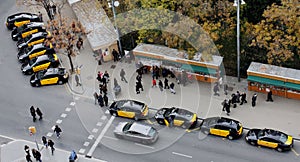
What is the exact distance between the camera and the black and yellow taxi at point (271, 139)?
38.7 meters

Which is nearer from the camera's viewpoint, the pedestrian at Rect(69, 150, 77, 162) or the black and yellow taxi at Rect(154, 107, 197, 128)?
the pedestrian at Rect(69, 150, 77, 162)

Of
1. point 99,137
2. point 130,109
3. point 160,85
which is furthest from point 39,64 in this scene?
point 160,85

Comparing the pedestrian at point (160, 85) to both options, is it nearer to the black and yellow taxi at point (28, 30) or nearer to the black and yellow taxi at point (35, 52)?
the black and yellow taxi at point (35, 52)

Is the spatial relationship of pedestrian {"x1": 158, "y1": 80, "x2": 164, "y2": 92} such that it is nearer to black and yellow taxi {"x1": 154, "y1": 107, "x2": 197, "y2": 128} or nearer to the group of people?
black and yellow taxi {"x1": 154, "y1": 107, "x2": 197, "y2": 128}

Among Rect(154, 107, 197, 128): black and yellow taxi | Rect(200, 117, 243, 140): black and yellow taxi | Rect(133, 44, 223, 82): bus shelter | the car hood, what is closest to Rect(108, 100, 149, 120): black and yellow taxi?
Rect(154, 107, 197, 128): black and yellow taxi

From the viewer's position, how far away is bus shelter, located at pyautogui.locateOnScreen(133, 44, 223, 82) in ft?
152

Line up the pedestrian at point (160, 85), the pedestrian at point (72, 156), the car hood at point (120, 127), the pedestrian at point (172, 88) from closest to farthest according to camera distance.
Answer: the pedestrian at point (72, 156), the car hood at point (120, 127), the pedestrian at point (172, 88), the pedestrian at point (160, 85)

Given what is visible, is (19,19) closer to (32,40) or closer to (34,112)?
(32,40)

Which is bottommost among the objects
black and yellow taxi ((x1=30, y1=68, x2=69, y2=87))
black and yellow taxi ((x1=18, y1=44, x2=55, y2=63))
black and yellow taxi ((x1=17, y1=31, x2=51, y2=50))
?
black and yellow taxi ((x1=30, y1=68, x2=69, y2=87))

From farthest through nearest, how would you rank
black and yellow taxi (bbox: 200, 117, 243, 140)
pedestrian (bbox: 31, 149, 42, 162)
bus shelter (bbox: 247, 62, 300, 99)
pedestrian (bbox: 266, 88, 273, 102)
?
pedestrian (bbox: 266, 88, 273, 102) → bus shelter (bbox: 247, 62, 300, 99) → black and yellow taxi (bbox: 200, 117, 243, 140) → pedestrian (bbox: 31, 149, 42, 162)

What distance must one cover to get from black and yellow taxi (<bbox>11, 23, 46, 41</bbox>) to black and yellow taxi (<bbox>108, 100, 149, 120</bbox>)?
17311 mm

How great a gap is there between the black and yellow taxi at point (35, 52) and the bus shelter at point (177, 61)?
9.76 meters

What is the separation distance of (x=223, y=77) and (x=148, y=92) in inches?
272

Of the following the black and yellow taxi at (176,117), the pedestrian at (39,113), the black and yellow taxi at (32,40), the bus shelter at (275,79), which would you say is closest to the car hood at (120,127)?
the black and yellow taxi at (176,117)
